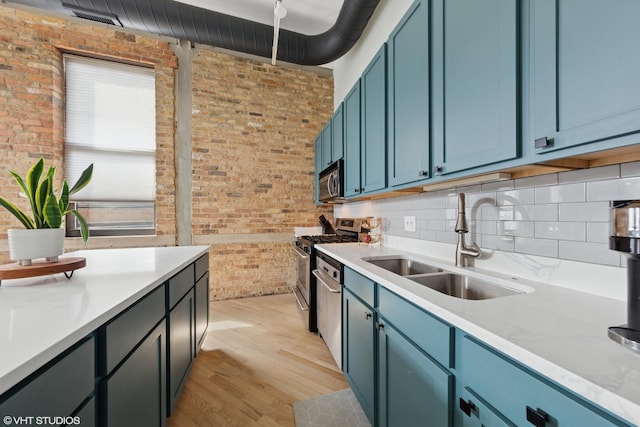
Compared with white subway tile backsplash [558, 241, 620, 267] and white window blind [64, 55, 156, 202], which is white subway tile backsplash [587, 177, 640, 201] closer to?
white subway tile backsplash [558, 241, 620, 267]

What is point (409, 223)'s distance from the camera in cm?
204

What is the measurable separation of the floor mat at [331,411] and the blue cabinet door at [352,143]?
1.58m

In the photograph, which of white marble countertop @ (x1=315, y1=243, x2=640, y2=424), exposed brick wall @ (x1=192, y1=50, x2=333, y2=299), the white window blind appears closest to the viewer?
white marble countertop @ (x1=315, y1=243, x2=640, y2=424)

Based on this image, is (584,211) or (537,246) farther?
(537,246)

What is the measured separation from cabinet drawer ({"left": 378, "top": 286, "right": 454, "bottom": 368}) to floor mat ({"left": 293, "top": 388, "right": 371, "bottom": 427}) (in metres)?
0.79

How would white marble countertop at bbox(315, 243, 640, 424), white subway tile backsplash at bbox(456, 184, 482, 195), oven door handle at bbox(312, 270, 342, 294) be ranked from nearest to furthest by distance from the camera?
white marble countertop at bbox(315, 243, 640, 424)
white subway tile backsplash at bbox(456, 184, 482, 195)
oven door handle at bbox(312, 270, 342, 294)

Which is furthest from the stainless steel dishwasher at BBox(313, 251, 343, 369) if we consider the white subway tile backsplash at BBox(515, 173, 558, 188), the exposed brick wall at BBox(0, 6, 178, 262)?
the exposed brick wall at BBox(0, 6, 178, 262)

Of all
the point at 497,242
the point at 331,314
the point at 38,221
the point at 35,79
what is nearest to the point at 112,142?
the point at 35,79

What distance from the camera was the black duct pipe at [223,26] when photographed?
8.07ft

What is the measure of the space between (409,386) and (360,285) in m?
0.55

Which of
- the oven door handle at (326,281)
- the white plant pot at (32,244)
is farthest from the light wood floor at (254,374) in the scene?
the white plant pot at (32,244)

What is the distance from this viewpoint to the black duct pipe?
246 cm

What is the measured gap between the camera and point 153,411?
112 centimetres

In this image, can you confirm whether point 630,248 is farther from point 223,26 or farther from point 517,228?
point 223,26
